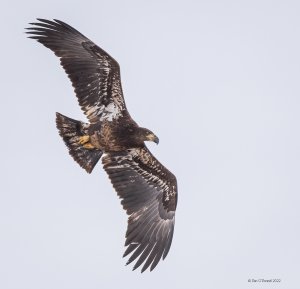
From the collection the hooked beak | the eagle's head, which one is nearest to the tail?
the eagle's head

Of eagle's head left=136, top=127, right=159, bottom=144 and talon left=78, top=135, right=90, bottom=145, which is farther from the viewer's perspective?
talon left=78, top=135, right=90, bottom=145

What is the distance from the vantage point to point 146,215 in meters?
25.2

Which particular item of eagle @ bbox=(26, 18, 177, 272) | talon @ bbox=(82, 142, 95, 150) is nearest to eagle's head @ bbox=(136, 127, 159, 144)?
Answer: eagle @ bbox=(26, 18, 177, 272)

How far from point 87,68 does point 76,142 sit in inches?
65.4

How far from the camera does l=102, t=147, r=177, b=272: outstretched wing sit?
81.8 ft

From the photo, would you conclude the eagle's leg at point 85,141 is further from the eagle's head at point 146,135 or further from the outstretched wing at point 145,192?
the eagle's head at point 146,135

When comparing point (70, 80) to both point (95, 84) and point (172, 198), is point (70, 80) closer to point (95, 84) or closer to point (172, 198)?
point (95, 84)

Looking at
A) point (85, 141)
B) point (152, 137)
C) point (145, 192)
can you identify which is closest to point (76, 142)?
point (85, 141)

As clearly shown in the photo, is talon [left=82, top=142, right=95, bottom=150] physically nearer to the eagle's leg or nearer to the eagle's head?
the eagle's leg

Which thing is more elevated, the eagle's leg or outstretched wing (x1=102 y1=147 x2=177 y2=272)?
the eagle's leg

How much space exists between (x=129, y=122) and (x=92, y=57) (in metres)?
1.59

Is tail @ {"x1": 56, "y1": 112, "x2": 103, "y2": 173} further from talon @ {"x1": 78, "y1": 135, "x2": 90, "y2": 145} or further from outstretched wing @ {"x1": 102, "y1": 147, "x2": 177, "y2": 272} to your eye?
outstretched wing @ {"x1": 102, "y1": 147, "x2": 177, "y2": 272}

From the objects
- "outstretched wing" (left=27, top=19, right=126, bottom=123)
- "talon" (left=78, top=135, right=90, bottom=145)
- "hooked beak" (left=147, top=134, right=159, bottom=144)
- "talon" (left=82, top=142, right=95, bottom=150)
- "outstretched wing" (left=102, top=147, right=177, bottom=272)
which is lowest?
"outstretched wing" (left=102, top=147, right=177, bottom=272)

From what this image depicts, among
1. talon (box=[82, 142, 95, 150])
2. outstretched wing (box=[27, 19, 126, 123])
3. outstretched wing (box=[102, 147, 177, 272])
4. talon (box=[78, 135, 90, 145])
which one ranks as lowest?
outstretched wing (box=[102, 147, 177, 272])
